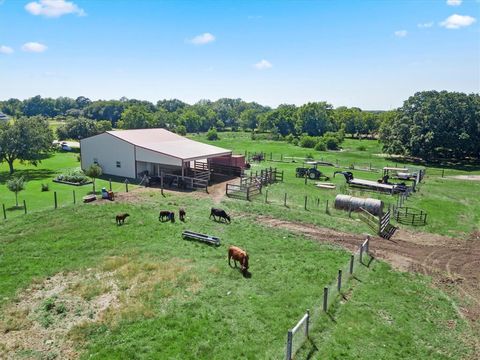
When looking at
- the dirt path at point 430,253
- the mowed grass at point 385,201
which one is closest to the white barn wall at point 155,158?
the mowed grass at point 385,201

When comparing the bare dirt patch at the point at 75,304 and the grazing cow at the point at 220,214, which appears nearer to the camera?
the bare dirt patch at the point at 75,304

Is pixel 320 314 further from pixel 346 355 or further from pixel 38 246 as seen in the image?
pixel 38 246

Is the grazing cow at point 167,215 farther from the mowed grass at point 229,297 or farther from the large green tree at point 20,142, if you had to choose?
the large green tree at point 20,142

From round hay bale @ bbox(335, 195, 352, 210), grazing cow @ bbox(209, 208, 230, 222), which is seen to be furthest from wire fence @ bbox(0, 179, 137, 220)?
round hay bale @ bbox(335, 195, 352, 210)

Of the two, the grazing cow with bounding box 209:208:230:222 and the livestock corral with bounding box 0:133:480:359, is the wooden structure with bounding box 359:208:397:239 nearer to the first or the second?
the livestock corral with bounding box 0:133:480:359

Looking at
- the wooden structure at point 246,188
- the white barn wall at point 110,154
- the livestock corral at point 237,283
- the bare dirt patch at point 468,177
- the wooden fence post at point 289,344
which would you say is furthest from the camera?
the bare dirt patch at point 468,177
